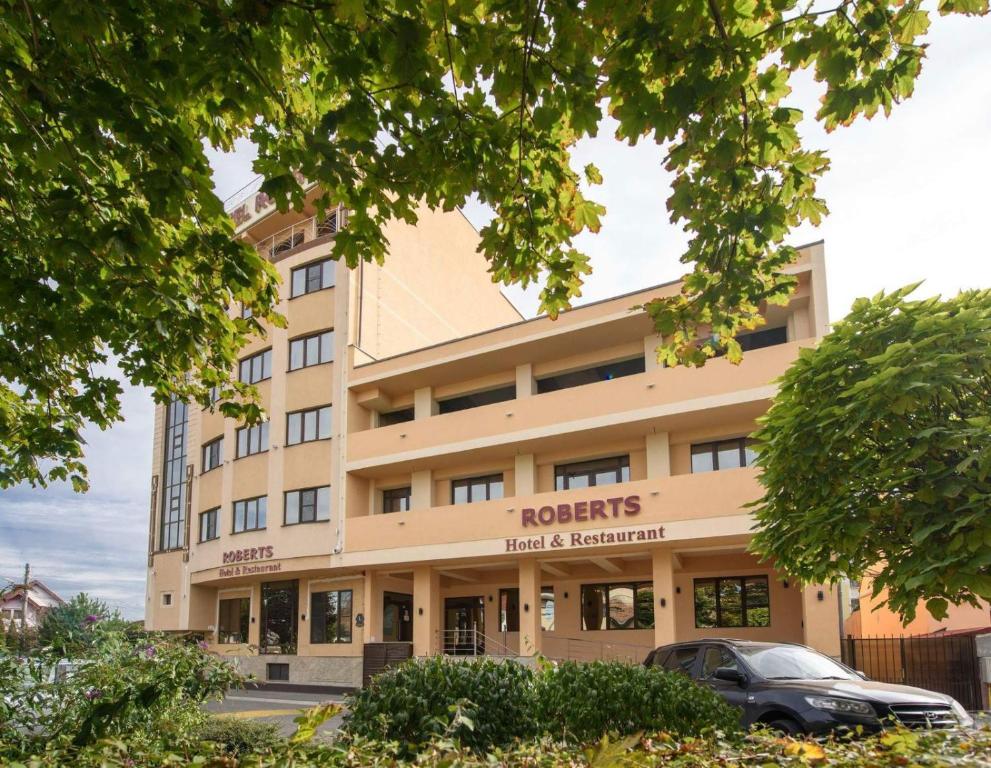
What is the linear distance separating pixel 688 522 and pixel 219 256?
16006mm

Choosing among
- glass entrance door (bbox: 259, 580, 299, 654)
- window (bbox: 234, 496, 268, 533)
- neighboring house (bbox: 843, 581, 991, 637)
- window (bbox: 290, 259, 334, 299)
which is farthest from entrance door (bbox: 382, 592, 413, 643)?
neighboring house (bbox: 843, 581, 991, 637)

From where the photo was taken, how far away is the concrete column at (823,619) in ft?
63.8

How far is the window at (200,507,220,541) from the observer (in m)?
32.6

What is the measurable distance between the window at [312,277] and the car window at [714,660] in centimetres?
2208

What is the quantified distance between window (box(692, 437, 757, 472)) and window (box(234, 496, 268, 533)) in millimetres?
15660

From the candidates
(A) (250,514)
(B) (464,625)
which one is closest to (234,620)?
(A) (250,514)

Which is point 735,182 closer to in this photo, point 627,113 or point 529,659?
point 627,113

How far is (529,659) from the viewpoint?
2344 centimetres

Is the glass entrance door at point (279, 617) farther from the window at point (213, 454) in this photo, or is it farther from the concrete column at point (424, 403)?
the concrete column at point (424, 403)

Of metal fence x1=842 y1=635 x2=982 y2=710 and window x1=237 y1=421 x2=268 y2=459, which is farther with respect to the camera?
window x1=237 y1=421 x2=268 y2=459

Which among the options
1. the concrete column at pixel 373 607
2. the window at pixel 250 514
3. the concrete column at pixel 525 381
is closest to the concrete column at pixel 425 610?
the concrete column at pixel 373 607

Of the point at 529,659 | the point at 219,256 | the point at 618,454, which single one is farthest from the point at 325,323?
the point at 219,256

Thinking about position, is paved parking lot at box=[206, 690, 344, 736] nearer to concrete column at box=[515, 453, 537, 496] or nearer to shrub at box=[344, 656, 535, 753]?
concrete column at box=[515, 453, 537, 496]

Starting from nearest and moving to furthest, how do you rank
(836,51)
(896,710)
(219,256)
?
(836,51) → (219,256) → (896,710)
